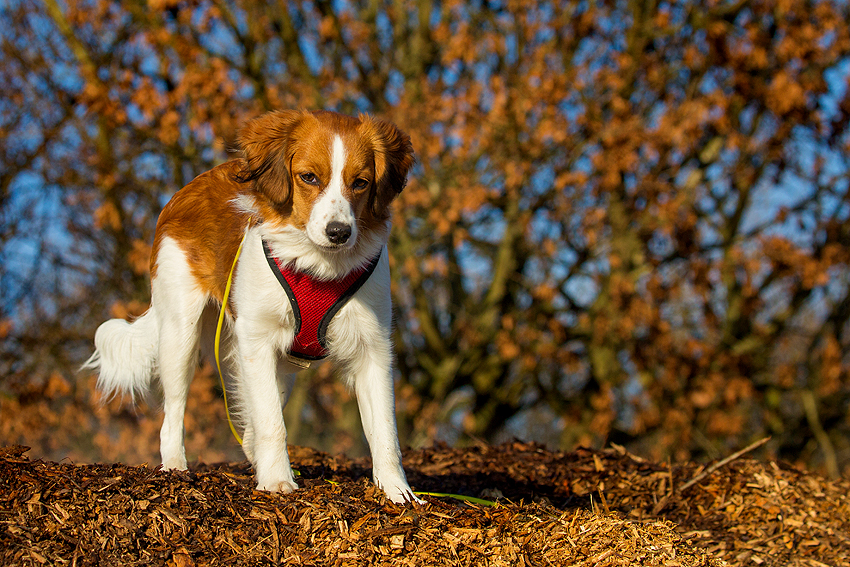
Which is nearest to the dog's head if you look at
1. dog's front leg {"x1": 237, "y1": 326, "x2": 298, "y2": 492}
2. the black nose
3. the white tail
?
the black nose

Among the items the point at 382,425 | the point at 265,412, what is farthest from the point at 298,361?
the point at 382,425

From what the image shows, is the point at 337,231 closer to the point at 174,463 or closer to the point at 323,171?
the point at 323,171

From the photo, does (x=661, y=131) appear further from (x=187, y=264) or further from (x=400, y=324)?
(x=187, y=264)

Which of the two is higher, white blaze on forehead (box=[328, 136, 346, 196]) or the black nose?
white blaze on forehead (box=[328, 136, 346, 196])

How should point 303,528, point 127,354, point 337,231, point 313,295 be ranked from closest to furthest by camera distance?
point 303,528 → point 337,231 → point 313,295 → point 127,354

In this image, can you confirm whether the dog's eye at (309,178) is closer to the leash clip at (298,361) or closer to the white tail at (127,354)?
the leash clip at (298,361)

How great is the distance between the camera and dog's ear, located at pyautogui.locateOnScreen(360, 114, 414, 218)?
3646 millimetres

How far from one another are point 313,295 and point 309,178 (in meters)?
0.54

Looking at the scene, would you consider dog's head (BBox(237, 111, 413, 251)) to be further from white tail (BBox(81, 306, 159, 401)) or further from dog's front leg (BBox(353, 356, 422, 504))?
white tail (BBox(81, 306, 159, 401))

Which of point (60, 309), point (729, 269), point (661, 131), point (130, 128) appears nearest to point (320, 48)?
point (130, 128)

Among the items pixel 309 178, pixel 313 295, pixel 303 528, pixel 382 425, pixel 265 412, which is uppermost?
pixel 309 178

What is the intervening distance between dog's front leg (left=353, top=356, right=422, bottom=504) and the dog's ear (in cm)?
71

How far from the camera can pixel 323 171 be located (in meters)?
3.44

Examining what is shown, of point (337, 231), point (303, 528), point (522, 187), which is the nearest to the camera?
point (303, 528)
